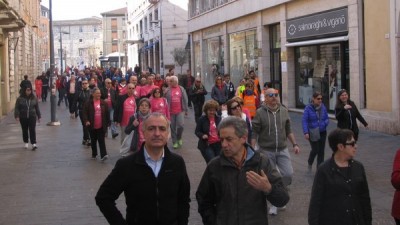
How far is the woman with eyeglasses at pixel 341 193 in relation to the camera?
505 centimetres

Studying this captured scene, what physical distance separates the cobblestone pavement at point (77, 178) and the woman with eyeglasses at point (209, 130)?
0.82 meters

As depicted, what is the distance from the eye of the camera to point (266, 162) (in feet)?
14.6

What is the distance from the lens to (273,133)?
29.0ft

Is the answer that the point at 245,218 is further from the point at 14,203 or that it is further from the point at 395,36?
the point at 395,36

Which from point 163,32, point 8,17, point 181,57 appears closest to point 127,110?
point 8,17

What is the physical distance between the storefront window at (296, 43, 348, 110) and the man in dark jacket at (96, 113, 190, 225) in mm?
16507

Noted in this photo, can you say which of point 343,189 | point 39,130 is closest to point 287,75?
point 39,130

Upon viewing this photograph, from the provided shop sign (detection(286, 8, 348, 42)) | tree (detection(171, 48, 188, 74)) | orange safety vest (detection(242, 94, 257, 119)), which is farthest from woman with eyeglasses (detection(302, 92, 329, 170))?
tree (detection(171, 48, 188, 74))

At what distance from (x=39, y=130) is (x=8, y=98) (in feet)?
26.4

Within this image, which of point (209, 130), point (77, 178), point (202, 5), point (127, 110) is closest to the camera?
point (209, 130)

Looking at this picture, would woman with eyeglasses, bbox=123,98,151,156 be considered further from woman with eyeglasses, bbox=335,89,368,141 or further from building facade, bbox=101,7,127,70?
building facade, bbox=101,7,127,70

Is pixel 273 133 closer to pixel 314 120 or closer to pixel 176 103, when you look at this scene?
pixel 314 120

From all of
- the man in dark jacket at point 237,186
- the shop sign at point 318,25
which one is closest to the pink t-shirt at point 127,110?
the shop sign at point 318,25

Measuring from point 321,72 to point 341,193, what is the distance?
17.3 metres
